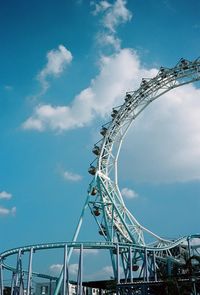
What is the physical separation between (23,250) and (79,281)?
218 inches

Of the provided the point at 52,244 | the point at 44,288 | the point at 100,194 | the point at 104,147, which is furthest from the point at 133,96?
the point at 44,288

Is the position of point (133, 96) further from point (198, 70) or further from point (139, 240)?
point (139, 240)

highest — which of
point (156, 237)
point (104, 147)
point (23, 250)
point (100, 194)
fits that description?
point (104, 147)

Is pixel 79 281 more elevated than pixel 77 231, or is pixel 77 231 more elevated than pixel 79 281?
pixel 77 231

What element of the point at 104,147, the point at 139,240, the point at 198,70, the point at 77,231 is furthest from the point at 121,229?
A: the point at 198,70

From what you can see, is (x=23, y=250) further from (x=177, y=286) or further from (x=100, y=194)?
(x=177, y=286)

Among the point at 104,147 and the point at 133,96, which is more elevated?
the point at 133,96

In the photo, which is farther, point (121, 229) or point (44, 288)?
point (44, 288)

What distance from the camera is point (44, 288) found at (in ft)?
222

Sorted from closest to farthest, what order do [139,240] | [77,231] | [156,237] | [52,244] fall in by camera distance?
[52,244], [77,231], [139,240], [156,237]

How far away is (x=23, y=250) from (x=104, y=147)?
13.4m

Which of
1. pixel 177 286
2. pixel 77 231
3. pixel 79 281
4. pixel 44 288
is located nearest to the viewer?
pixel 177 286

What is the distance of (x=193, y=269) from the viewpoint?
2569 cm

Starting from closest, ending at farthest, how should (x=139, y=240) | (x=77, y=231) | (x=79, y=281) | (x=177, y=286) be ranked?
1. (x=177, y=286)
2. (x=79, y=281)
3. (x=77, y=231)
4. (x=139, y=240)
